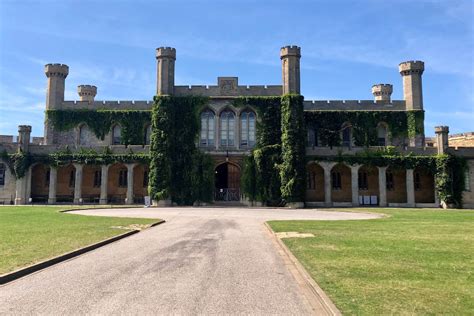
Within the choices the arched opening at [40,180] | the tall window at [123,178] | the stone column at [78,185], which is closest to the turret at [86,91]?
the arched opening at [40,180]

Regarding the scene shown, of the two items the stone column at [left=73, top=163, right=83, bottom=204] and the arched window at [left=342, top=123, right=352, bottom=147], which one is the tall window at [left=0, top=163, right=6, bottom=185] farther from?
the arched window at [left=342, top=123, right=352, bottom=147]

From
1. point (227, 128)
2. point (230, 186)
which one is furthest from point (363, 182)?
point (227, 128)

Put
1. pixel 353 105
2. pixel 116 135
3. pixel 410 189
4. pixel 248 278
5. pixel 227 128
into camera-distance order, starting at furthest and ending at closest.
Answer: pixel 116 135 → pixel 353 105 → pixel 227 128 → pixel 410 189 → pixel 248 278

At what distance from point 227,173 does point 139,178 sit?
31.4 ft

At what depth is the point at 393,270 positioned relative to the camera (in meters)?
8.27

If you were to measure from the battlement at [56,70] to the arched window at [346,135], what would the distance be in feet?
110

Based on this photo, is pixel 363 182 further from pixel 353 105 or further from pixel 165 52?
pixel 165 52

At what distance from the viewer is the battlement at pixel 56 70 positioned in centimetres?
4584

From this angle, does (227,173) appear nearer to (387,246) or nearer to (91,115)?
(91,115)

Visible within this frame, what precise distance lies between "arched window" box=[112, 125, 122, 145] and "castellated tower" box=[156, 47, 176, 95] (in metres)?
7.67

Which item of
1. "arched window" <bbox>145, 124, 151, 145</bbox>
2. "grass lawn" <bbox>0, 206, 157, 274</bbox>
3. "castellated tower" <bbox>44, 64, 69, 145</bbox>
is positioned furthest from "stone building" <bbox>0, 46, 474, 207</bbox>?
"grass lawn" <bbox>0, 206, 157, 274</bbox>

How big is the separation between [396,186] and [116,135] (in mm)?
31618

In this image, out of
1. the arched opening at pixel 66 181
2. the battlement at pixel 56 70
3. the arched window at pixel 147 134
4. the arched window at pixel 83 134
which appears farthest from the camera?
the battlement at pixel 56 70

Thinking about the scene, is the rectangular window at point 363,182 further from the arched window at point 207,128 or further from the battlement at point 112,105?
the battlement at point 112,105
